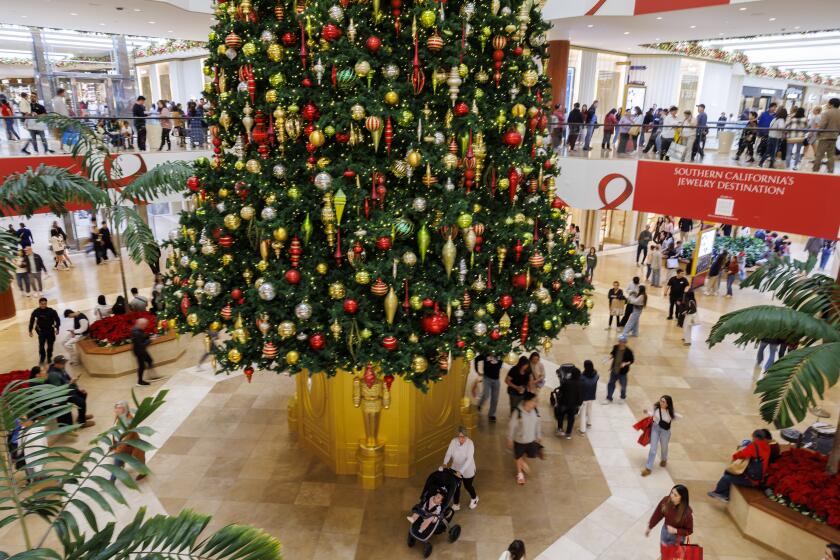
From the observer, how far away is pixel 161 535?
314 cm

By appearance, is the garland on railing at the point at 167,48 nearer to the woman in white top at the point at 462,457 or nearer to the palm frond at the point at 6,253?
the palm frond at the point at 6,253

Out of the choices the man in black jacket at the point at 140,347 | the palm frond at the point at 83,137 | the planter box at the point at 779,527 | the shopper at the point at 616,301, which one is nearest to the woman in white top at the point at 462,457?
the planter box at the point at 779,527

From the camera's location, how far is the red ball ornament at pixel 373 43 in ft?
16.6

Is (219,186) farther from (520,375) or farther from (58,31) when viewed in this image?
(58,31)

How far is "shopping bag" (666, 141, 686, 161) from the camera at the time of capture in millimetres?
13195

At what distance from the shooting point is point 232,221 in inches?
222

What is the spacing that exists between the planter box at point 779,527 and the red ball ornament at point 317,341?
5208 millimetres

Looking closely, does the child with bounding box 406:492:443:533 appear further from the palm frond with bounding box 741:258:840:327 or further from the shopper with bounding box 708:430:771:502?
the palm frond with bounding box 741:258:840:327

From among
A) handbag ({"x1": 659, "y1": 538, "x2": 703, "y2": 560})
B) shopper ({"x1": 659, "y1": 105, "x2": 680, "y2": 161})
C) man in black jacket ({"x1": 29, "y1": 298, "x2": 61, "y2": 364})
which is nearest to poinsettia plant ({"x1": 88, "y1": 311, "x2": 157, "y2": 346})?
man in black jacket ({"x1": 29, "y1": 298, "x2": 61, "y2": 364})

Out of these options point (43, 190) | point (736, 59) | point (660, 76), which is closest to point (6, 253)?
point (43, 190)

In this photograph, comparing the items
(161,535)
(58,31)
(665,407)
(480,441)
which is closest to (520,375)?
(480,441)

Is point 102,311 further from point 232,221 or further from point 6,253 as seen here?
Answer: point 232,221

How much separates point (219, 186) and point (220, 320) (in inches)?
57.4

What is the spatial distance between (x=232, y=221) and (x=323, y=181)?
1128 millimetres
